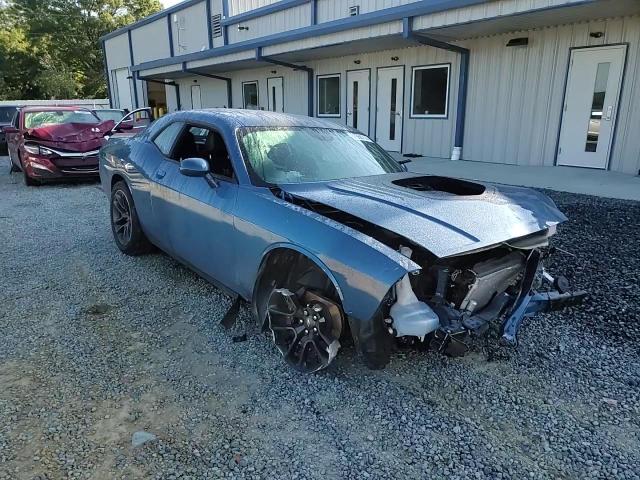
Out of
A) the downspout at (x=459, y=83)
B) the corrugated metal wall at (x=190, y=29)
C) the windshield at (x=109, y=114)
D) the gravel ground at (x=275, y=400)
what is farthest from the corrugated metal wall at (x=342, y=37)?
the gravel ground at (x=275, y=400)

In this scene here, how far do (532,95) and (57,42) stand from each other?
4438 centimetres

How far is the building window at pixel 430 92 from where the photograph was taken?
39.7 ft

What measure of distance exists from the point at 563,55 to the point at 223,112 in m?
8.47

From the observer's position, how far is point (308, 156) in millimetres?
3635

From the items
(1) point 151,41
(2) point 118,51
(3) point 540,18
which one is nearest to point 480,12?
(3) point 540,18

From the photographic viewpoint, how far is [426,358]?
3041 millimetres

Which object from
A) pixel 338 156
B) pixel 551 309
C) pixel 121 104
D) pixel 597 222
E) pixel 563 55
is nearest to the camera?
pixel 551 309

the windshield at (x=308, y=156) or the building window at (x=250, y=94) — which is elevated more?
the building window at (x=250, y=94)

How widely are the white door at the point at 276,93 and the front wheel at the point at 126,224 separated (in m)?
12.8

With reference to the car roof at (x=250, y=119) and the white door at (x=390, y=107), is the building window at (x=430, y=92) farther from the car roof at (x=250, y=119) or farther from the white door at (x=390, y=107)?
the car roof at (x=250, y=119)

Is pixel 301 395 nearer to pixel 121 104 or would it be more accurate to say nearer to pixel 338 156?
pixel 338 156

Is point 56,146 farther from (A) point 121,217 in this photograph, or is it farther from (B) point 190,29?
(B) point 190,29

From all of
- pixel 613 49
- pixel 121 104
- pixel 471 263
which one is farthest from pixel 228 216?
pixel 121 104

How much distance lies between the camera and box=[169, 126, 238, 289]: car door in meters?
3.28
